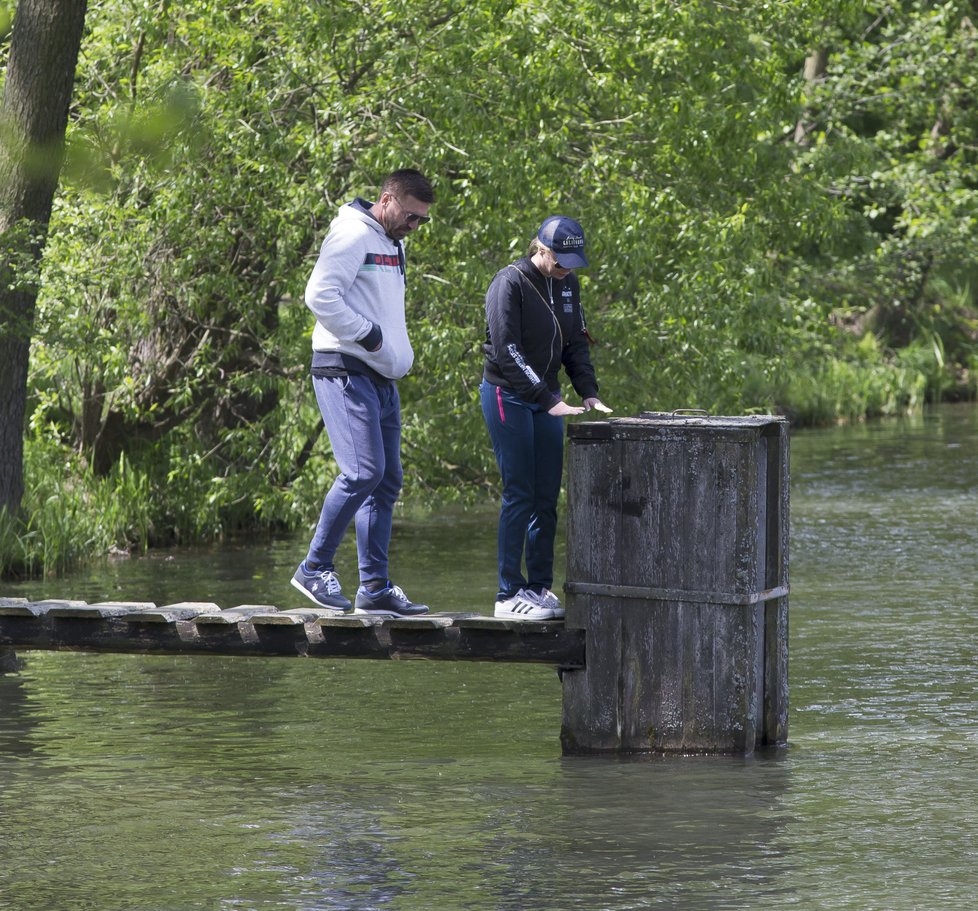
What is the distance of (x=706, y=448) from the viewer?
793cm

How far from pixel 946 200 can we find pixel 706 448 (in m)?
22.3

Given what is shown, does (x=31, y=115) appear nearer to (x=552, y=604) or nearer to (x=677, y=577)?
(x=552, y=604)

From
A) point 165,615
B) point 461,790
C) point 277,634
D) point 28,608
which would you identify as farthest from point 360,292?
point 461,790

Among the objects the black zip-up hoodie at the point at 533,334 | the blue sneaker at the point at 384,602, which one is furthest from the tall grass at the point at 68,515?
the black zip-up hoodie at the point at 533,334

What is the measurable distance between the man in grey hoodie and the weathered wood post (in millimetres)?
868

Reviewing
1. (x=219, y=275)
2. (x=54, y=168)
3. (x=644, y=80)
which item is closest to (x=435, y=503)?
(x=219, y=275)

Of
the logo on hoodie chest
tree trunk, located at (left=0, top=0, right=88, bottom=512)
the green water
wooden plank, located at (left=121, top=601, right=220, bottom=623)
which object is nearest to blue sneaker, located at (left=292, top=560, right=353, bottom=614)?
wooden plank, located at (left=121, top=601, right=220, bottom=623)

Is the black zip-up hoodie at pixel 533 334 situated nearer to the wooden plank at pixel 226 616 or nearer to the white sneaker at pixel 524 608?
the white sneaker at pixel 524 608

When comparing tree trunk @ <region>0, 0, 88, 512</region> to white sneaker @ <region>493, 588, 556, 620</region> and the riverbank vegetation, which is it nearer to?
the riverbank vegetation

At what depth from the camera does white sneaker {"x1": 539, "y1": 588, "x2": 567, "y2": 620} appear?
8.45 m

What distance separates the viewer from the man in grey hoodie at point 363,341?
816 cm

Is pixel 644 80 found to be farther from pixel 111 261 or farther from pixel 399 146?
pixel 111 261

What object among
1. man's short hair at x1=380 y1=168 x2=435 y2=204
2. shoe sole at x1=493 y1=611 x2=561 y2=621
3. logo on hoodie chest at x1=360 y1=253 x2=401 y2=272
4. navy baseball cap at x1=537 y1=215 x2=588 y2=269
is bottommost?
shoe sole at x1=493 y1=611 x2=561 y2=621

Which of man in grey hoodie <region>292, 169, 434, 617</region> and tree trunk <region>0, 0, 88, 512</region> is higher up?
tree trunk <region>0, 0, 88, 512</region>
